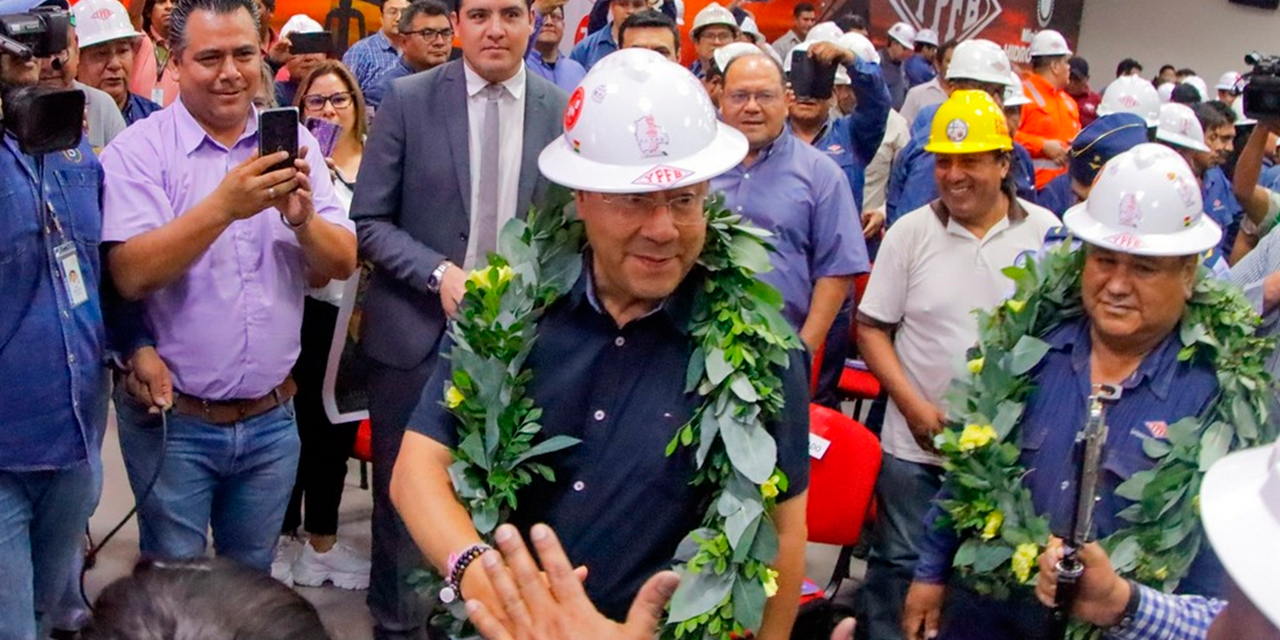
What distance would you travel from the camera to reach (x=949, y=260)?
359 cm

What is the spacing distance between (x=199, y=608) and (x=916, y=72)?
9.51 meters

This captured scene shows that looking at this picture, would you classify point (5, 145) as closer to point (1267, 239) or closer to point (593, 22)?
point (1267, 239)

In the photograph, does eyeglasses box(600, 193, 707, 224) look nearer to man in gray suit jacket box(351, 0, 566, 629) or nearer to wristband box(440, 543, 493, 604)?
wristband box(440, 543, 493, 604)

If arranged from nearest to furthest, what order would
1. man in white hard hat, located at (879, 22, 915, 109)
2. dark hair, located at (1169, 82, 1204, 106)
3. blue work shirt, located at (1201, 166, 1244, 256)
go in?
1. blue work shirt, located at (1201, 166, 1244, 256)
2. dark hair, located at (1169, 82, 1204, 106)
3. man in white hard hat, located at (879, 22, 915, 109)

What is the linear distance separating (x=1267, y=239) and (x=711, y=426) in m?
2.41

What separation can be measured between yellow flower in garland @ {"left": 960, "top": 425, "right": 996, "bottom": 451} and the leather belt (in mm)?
1531

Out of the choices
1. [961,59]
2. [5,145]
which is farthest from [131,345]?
[961,59]

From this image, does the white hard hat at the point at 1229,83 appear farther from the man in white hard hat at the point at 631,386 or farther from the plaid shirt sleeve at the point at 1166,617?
the man in white hard hat at the point at 631,386

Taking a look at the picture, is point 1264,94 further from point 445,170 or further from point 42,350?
point 42,350

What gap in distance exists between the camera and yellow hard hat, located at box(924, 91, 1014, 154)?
365cm

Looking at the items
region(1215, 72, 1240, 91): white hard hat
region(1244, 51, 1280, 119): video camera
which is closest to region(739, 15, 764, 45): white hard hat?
region(1244, 51, 1280, 119): video camera

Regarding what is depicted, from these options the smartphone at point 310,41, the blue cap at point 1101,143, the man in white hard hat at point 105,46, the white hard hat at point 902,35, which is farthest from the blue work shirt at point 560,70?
the white hard hat at point 902,35

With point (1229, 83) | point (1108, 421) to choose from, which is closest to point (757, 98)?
point (1108, 421)

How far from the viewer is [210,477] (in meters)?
2.88
